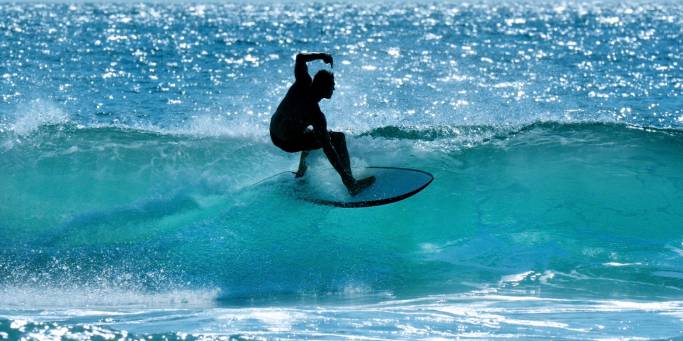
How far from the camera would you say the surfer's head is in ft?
25.5

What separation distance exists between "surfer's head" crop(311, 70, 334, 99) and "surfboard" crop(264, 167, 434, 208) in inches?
48.3

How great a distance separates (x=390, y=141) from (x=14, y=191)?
15.1ft

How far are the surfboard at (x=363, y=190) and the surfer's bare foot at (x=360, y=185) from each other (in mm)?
36

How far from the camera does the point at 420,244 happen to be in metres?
9.00

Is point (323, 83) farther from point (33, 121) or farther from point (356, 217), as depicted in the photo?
point (33, 121)

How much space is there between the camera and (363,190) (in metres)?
8.61

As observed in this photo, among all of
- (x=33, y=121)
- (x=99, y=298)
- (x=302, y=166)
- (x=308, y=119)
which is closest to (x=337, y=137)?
(x=308, y=119)

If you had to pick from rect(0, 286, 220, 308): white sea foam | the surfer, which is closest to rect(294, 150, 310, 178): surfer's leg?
the surfer

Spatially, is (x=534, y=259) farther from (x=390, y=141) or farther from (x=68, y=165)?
(x=68, y=165)

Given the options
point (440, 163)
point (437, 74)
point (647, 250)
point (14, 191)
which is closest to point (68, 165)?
point (14, 191)

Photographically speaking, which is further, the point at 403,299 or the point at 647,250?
the point at 647,250

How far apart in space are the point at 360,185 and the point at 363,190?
0.22ft

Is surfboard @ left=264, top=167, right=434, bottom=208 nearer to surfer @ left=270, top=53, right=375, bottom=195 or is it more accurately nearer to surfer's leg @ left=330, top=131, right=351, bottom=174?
surfer @ left=270, top=53, right=375, bottom=195

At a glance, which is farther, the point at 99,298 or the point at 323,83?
the point at 323,83
